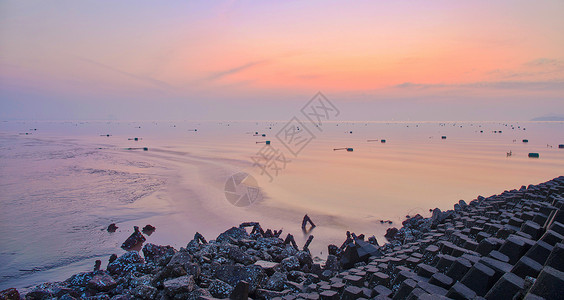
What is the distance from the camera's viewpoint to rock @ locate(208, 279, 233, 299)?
592 centimetres

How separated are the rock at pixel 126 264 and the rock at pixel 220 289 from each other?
2.30m

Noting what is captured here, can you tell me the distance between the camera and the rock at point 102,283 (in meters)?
6.23

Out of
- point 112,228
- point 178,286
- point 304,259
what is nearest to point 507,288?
point 304,259

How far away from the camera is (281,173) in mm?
23453

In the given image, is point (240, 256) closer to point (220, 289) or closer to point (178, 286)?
point (220, 289)

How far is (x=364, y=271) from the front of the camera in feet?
19.5

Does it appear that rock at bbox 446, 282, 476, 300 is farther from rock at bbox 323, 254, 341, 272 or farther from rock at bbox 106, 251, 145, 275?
rock at bbox 106, 251, 145, 275

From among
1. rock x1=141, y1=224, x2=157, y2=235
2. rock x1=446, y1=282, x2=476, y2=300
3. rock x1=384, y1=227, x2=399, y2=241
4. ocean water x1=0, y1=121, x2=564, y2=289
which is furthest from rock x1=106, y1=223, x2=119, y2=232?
rock x1=446, y1=282, x2=476, y2=300

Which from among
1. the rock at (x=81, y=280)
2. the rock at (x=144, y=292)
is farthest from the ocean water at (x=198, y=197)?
the rock at (x=144, y=292)

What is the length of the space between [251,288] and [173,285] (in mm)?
1423

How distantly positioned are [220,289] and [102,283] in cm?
243

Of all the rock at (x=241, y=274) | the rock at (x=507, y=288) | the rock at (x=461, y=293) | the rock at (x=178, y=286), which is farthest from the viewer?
the rock at (x=241, y=274)

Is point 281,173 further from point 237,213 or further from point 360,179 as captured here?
point 237,213

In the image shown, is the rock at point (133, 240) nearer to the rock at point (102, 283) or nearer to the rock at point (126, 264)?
the rock at point (126, 264)
